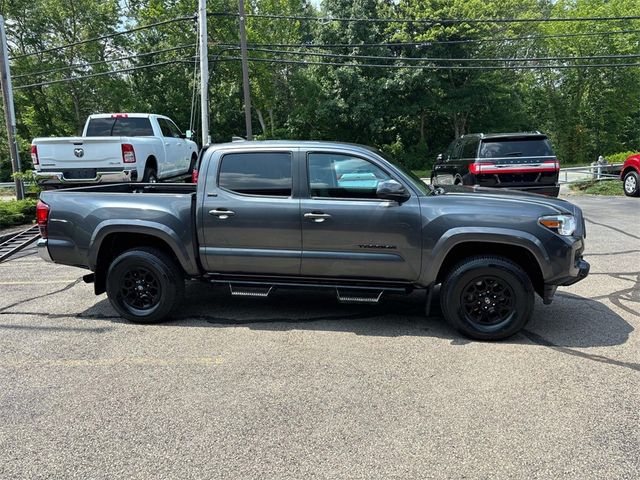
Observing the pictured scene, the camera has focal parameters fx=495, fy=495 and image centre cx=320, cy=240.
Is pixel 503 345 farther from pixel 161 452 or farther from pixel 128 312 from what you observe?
pixel 128 312

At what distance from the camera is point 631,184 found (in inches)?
593

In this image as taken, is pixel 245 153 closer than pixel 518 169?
Yes

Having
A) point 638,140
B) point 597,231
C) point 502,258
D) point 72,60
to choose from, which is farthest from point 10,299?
point 638,140

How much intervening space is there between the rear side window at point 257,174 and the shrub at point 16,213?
827cm

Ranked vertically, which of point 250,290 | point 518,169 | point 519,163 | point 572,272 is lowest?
point 250,290

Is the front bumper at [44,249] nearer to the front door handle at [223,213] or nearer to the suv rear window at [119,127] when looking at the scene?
the front door handle at [223,213]

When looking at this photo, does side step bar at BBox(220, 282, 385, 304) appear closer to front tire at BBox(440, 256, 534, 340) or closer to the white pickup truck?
front tire at BBox(440, 256, 534, 340)

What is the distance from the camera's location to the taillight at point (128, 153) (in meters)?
10.4

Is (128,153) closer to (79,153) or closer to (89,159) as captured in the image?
(89,159)

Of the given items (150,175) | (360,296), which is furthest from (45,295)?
(150,175)

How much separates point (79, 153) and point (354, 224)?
7.94m

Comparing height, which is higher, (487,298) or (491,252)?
(491,252)

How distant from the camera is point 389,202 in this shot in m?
4.71

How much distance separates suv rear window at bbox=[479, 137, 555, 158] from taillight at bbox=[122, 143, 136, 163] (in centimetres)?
748
